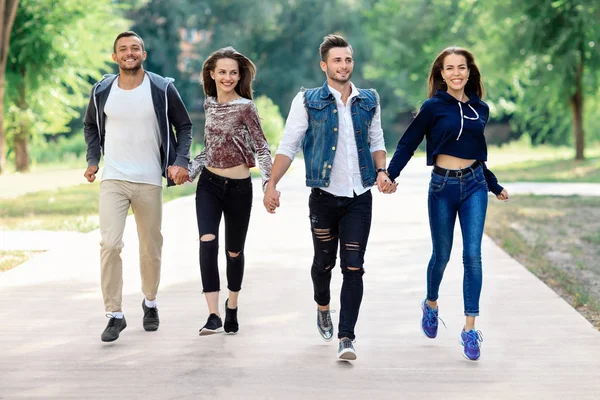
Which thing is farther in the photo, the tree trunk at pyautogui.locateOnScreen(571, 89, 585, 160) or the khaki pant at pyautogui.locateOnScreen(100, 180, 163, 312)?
the tree trunk at pyautogui.locateOnScreen(571, 89, 585, 160)

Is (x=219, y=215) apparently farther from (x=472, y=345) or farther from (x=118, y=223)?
(x=472, y=345)

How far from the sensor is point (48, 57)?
1282 inches

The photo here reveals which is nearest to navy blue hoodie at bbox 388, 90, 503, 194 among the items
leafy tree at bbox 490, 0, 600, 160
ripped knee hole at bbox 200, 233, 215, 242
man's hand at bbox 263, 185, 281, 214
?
man's hand at bbox 263, 185, 281, 214

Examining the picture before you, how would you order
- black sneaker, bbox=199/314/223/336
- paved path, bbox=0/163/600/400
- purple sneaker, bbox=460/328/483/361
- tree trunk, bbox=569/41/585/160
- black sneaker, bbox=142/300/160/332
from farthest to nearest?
tree trunk, bbox=569/41/585/160 → black sneaker, bbox=142/300/160/332 → black sneaker, bbox=199/314/223/336 → purple sneaker, bbox=460/328/483/361 → paved path, bbox=0/163/600/400

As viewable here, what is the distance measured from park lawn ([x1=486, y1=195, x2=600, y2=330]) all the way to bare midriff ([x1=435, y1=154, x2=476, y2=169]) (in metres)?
1.95

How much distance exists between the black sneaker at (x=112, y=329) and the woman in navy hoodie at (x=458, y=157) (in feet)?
6.66

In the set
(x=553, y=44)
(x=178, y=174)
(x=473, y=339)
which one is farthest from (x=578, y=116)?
(x=473, y=339)

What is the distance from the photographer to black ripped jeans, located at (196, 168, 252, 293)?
23.7 feet

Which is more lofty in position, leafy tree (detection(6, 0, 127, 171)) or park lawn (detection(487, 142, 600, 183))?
leafy tree (detection(6, 0, 127, 171))

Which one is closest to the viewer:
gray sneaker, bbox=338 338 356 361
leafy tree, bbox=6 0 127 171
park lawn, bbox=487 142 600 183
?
gray sneaker, bbox=338 338 356 361

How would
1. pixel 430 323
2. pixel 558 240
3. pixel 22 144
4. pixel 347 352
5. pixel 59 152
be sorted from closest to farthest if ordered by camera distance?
pixel 347 352 → pixel 430 323 → pixel 558 240 → pixel 22 144 → pixel 59 152

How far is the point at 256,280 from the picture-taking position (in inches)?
394

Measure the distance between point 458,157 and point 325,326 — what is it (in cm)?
140

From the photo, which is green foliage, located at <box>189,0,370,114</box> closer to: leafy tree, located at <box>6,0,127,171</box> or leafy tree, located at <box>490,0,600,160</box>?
leafy tree, located at <box>6,0,127,171</box>
